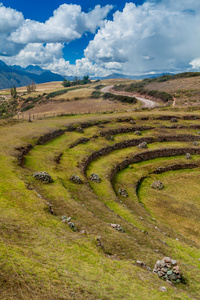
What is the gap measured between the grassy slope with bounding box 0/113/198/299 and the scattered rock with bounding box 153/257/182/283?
0.60 meters

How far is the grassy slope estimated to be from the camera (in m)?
8.18

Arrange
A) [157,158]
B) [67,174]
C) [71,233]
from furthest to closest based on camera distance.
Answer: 1. [157,158]
2. [67,174]
3. [71,233]

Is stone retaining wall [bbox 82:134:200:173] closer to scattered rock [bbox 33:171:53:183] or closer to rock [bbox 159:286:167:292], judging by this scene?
scattered rock [bbox 33:171:53:183]

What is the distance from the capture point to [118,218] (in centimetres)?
1966

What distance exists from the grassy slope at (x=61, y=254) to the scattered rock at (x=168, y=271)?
599 mm

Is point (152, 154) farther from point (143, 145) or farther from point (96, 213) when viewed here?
point (96, 213)

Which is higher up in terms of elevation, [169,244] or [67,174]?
[67,174]

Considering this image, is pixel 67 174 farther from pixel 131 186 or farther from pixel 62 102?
pixel 62 102

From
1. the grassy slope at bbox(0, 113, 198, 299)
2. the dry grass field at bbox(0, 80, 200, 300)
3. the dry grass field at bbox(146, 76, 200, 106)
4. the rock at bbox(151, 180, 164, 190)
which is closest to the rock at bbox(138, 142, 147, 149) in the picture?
the dry grass field at bbox(0, 80, 200, 300)

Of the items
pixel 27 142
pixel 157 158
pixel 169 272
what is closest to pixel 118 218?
pixel 169 272

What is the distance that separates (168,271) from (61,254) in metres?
6.12

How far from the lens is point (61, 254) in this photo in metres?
10.8

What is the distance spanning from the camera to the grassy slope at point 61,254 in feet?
26.8

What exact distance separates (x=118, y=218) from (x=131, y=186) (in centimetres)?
1458
